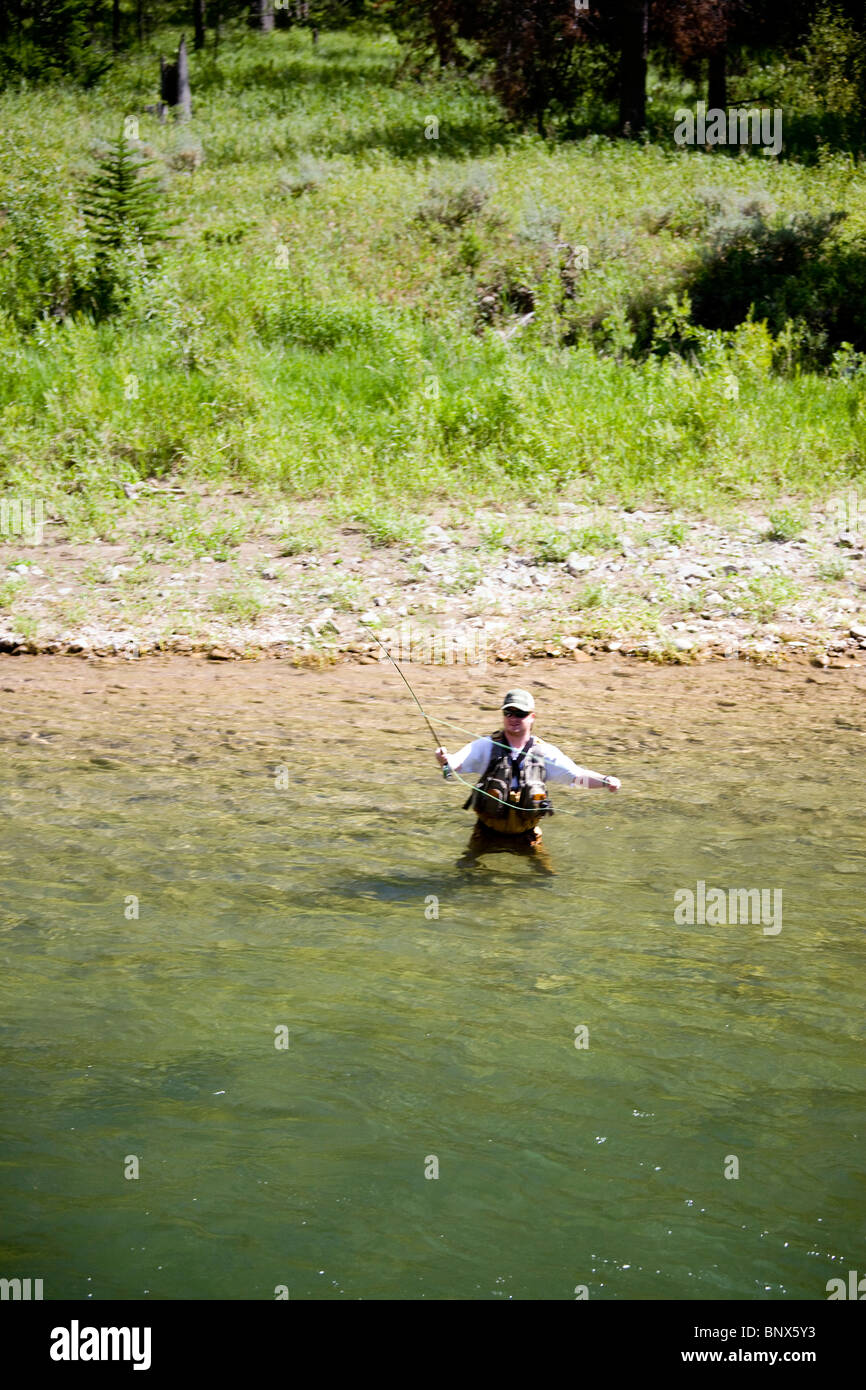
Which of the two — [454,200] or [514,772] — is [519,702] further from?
[454,200]

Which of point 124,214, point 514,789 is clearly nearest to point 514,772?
point 514,789

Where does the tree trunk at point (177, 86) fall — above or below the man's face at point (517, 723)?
above

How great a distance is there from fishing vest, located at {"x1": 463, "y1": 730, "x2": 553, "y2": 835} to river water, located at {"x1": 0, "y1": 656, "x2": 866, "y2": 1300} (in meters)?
0.34

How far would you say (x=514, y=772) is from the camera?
24.8ft

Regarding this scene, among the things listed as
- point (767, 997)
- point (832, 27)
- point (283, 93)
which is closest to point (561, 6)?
point (832, 27)

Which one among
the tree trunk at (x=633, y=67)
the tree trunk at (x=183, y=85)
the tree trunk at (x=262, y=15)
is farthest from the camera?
the tree trunk at (x=262, y=15)

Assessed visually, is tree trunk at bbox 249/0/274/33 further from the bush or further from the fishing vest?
the fishing vest

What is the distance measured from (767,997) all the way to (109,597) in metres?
8.53

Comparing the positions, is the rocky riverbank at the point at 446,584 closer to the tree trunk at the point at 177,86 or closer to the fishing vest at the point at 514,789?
the fishing vest at the point at 514,789

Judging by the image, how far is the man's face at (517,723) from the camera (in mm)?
7395

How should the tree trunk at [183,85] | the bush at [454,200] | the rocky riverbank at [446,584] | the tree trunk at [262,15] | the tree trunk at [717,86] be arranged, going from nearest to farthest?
the rocky riverbank at [446,584]
the bush at [454,200]
the tree trunk at [717,86]
the tree trunk at [183,85]
the tree trunk at [262,15]

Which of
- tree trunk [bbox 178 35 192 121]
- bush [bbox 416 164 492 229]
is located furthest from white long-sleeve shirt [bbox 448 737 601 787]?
tree trunk [bbox 178 35 192 121]

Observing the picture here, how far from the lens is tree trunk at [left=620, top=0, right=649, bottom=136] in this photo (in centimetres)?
2406

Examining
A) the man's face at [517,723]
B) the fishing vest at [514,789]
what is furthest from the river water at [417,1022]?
the man's face at [517,723]
